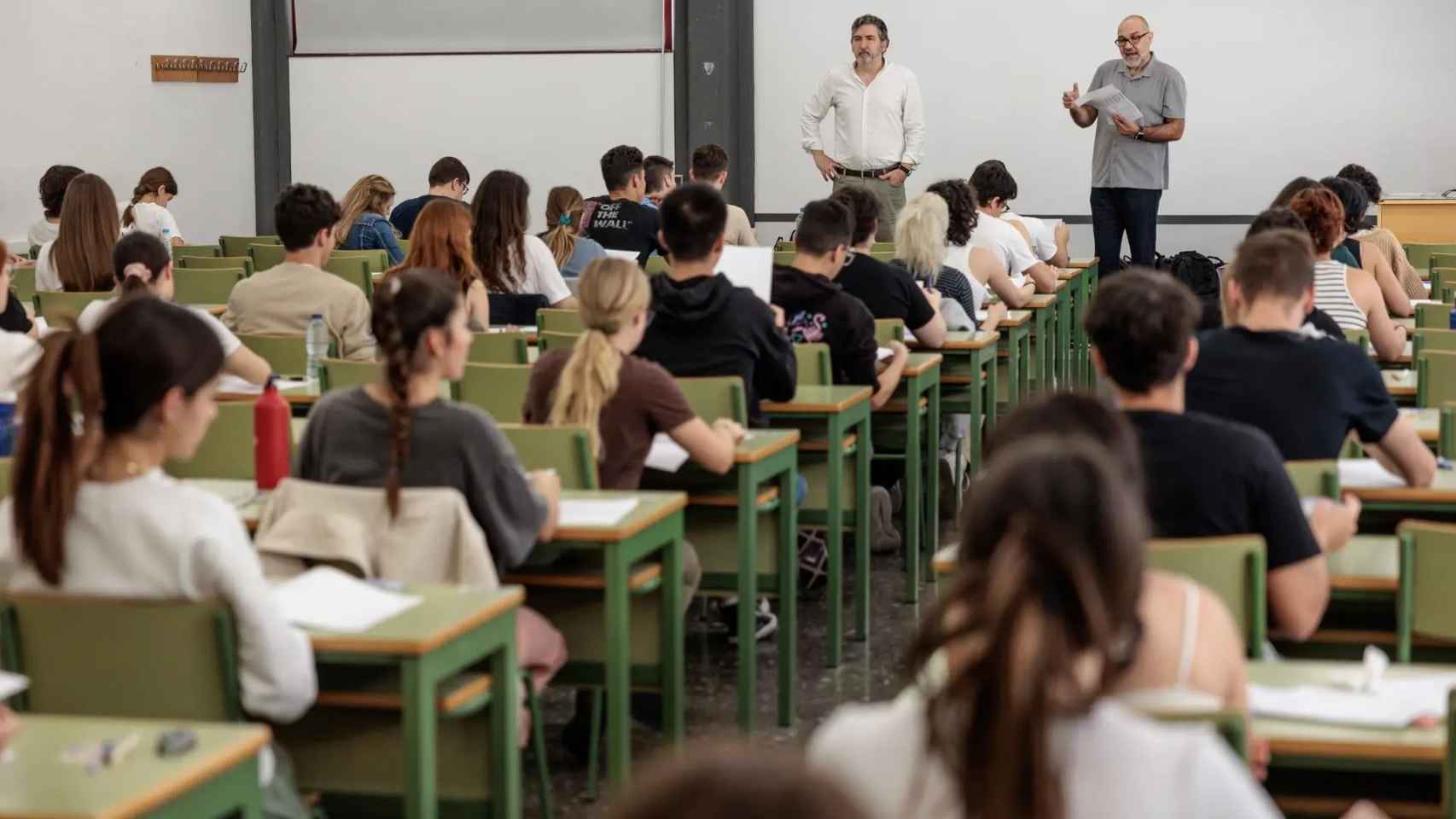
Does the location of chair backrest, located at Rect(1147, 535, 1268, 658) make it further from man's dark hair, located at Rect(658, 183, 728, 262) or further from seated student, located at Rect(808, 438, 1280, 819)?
man's dark hair, located at Rect(658, 183, 728, 262)

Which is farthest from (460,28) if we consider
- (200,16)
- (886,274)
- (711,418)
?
(711,418)

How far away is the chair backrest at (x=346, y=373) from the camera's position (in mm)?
5031

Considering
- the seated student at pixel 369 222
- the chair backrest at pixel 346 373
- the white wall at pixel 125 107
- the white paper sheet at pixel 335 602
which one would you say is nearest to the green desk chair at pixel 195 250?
the seated student at pixel 369 222

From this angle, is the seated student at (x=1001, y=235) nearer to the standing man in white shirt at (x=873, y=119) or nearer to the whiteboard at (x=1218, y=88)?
the standing man in white shirt at (x=873, y=119)

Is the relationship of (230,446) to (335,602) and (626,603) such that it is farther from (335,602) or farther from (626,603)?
→ (335,602)

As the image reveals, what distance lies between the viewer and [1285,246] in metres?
3.94

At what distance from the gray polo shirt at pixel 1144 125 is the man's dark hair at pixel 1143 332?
800 cm

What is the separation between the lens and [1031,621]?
148 centimetres

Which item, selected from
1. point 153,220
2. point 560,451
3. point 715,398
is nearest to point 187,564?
point 560,451

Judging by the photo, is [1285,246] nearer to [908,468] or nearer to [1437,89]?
[908,468]

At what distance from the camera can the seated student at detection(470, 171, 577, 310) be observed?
688 cm

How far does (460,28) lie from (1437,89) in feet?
23.9

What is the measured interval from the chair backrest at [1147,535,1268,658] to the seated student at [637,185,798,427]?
88.3 inches

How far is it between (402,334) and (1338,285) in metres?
3.65
